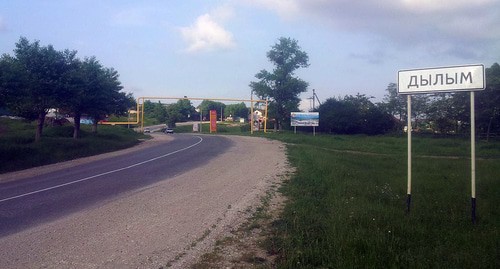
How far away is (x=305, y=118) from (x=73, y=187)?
140 ft

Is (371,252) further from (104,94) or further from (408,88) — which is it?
(104,94)

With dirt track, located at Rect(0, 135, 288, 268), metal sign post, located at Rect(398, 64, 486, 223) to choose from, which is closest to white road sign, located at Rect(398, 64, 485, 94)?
metal sign post, located at Rect(398, 64, 486, 223)

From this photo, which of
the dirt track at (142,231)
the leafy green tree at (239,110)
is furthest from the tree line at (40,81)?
the leafy green tree at (239,110)

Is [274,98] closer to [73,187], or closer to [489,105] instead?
[489,105]

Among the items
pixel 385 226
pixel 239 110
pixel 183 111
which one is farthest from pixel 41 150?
pixel 239 110

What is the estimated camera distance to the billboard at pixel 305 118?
173 feet

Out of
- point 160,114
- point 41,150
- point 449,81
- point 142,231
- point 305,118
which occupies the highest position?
point 160,114

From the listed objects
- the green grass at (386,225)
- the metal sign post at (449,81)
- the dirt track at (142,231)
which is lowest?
the dirt track at (142,231)

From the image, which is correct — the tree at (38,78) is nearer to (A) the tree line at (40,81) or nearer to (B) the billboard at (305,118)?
(A) the tree line at (40,81)

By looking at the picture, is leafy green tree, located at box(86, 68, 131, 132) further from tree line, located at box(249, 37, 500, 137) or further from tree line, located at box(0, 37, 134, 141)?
tree line, located at box(249, 37, 500, 137)

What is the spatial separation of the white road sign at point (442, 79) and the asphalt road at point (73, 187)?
6946mm

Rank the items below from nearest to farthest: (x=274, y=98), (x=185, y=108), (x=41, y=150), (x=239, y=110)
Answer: (x=41, y=150)
(x=274, y=98)
(x=185, y=108)
(x=239, y=110)

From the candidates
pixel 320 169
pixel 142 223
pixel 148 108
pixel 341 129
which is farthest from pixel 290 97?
pixel 148 108

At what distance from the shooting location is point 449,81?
7590 mm
